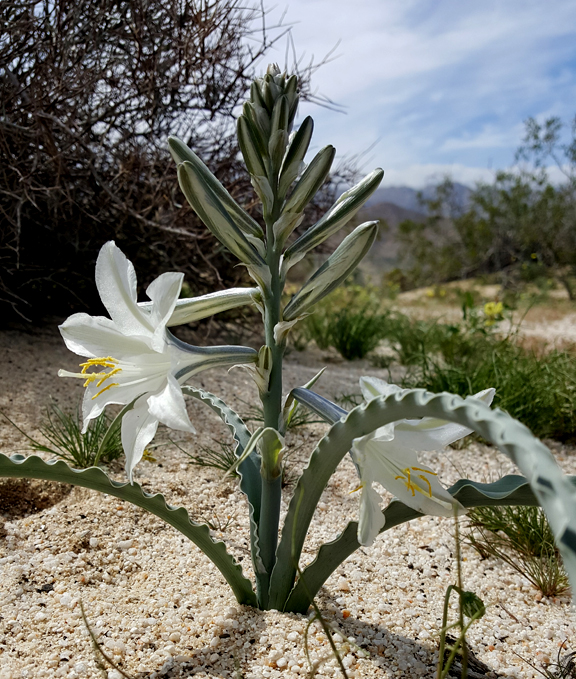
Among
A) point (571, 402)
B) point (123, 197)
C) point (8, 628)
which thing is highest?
point (123, 197)

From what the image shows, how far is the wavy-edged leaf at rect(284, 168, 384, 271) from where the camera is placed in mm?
1065

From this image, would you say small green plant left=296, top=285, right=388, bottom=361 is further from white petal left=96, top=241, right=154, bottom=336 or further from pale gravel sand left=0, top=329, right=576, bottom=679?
white petal left=96, top=241, right=154, bottom=336

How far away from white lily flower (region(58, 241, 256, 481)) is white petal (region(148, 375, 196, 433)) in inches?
1.1

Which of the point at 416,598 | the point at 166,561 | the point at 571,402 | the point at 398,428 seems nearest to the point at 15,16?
the point at 166,561

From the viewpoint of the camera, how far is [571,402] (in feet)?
9.10

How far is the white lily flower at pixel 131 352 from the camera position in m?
0.95

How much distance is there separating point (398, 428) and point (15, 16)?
3013 millimetres

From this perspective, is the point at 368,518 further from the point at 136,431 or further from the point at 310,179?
the point at 310,179

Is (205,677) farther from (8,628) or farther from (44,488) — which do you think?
(44,488)

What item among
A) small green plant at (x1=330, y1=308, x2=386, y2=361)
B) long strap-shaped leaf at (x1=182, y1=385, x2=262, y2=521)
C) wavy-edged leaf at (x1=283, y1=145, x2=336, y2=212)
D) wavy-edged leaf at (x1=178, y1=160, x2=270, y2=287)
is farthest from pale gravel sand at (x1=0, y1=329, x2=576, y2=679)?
small green plant at (x1=330, y1=308, x2=386, y2=361)

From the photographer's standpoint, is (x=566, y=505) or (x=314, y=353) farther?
(x=314, y=353)

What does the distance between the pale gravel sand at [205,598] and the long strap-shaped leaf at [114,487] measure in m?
0.19

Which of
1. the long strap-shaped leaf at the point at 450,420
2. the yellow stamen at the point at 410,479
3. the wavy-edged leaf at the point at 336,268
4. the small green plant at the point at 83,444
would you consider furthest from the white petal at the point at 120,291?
the small green plant at the point at 83,444

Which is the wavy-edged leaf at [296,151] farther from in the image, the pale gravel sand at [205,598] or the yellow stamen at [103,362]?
the pale gravel sand at [205,598]
